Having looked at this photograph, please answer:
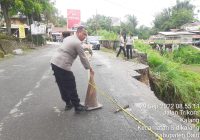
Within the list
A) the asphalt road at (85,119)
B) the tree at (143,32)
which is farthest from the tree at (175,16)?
the asphalt road at (85,119)

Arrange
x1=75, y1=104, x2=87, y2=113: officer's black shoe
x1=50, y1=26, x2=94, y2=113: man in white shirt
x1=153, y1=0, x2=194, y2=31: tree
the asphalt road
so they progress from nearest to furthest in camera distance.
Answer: the asphalt road, x1=50, y1=26, x2=94, y2=113: man in white shirt, x1=75, y1=104, x2=87, y2=113: officer's black shoe, x1=153, y1=0, x2=194, y2=31: tree

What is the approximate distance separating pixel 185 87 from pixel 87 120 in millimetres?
5730

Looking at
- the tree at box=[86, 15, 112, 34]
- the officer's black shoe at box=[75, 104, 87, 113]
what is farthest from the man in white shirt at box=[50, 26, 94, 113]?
the tree at box=[86, 15, 112, 34]

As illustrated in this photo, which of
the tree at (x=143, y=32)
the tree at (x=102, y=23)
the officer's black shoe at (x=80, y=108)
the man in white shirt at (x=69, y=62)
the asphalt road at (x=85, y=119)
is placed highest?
the tree at (x=102, y=23)

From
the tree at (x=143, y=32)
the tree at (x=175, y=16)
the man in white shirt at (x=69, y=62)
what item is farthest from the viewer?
the tree at (x=143, y=32)

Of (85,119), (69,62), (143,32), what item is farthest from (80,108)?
(143,32)

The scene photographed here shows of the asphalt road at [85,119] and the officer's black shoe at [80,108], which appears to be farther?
the officer's black shoe at [80,108]

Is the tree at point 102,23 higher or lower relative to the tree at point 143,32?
higher

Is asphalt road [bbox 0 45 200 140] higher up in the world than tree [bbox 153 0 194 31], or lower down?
lower down

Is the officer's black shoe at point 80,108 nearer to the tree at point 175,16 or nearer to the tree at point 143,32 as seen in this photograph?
the tree at point 175,16

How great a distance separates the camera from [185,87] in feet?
35.9

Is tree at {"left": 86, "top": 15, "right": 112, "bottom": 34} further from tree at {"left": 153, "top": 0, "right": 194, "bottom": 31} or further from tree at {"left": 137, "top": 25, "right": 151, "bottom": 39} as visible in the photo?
tree at {"left": 153, "top": 0, "right": 194, "bottom": 31}

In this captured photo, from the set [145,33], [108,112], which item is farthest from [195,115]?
[145,33]

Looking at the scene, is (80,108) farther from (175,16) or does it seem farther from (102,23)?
(175,16)
